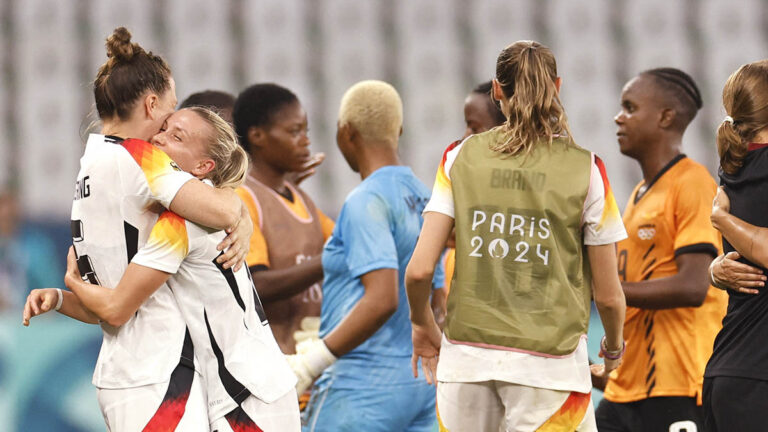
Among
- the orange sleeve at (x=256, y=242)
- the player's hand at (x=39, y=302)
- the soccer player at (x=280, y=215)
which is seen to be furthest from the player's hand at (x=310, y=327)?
the player's hand at (x=39, y=302)

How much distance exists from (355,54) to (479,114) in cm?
443

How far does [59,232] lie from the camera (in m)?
7.54

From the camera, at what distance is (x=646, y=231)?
3986 millimetres

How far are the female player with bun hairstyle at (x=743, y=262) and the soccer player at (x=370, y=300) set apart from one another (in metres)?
1.19

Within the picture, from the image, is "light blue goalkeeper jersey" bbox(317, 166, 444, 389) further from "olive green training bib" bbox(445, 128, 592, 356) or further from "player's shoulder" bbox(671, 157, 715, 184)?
"player's shoulder" bbox(671, 157, 715, 184)

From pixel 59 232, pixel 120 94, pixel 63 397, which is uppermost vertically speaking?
pixel 120 94

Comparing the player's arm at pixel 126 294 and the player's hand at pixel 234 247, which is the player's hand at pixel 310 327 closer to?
the player's hand at pixel 234 247

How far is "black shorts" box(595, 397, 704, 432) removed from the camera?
149 inches

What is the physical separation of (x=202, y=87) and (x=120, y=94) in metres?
5.78

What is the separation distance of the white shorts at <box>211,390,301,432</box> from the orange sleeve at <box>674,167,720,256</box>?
1.88m

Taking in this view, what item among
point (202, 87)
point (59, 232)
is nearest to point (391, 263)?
point (59, 232)

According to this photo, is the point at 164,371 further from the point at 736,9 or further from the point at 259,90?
the point at 736,9

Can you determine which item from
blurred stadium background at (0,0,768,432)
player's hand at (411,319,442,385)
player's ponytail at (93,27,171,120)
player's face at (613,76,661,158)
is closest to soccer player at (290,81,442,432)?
player's hand at (411,319,442,385)

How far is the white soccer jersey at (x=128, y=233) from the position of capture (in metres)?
2.63
